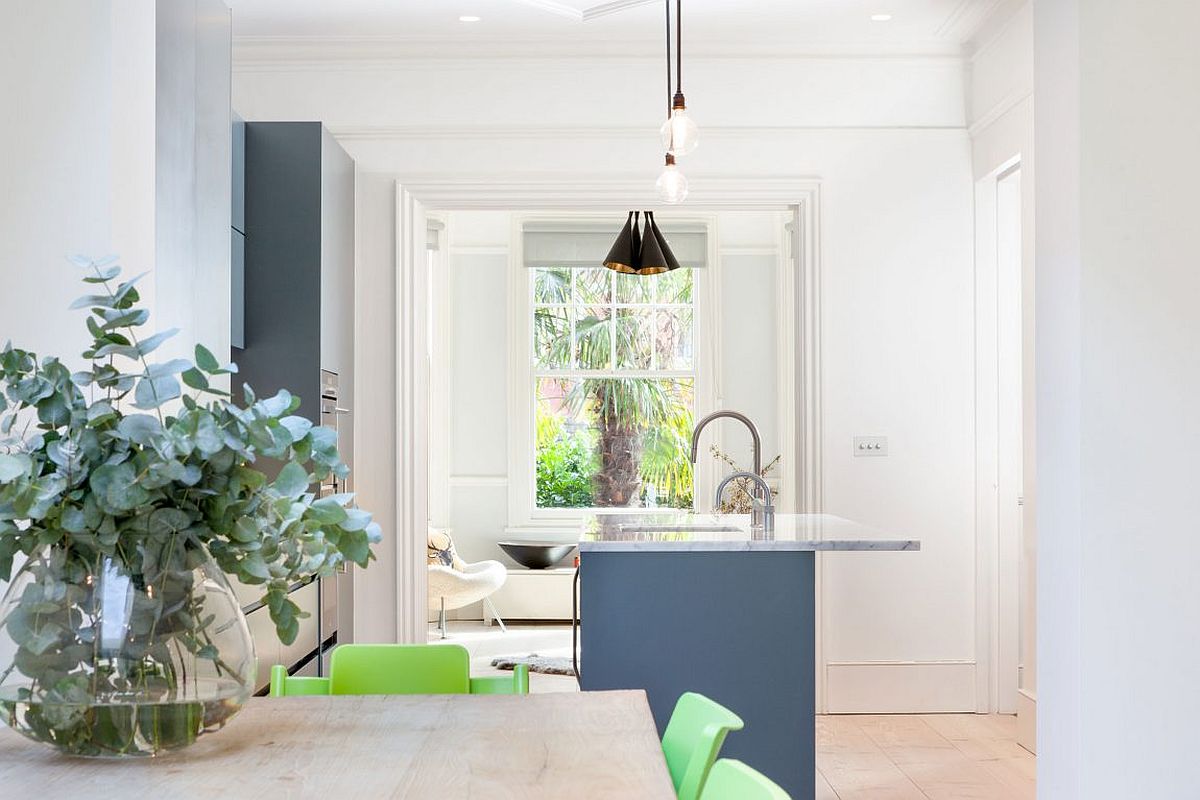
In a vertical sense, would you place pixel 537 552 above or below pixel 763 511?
below

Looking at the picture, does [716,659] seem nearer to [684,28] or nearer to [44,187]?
[44,187]

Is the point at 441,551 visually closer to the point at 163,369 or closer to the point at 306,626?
the point at 306,626

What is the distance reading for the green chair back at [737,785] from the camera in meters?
1.16

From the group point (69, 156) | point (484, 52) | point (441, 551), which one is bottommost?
point (441, 551)

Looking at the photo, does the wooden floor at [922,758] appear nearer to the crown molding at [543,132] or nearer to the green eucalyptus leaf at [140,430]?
the crown molding at [543,132]

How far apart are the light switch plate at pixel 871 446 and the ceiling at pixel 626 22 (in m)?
1.67

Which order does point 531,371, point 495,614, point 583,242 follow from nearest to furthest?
point 495,614 < point 583,242 < point 531,371

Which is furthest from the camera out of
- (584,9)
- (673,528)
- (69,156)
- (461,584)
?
(461,584)

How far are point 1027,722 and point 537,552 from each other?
3604 mm

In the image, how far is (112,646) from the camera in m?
1.37

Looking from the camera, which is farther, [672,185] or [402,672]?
[672,185]

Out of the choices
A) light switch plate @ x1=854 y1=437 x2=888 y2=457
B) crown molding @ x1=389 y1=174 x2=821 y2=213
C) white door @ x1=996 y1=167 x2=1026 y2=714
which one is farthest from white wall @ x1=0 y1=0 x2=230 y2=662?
white door @ x1=996 y1=167 x2=1026 y2=714

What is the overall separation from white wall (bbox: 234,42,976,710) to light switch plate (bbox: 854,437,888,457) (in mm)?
38

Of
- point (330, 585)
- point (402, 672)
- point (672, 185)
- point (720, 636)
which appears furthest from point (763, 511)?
point (330, 585)
